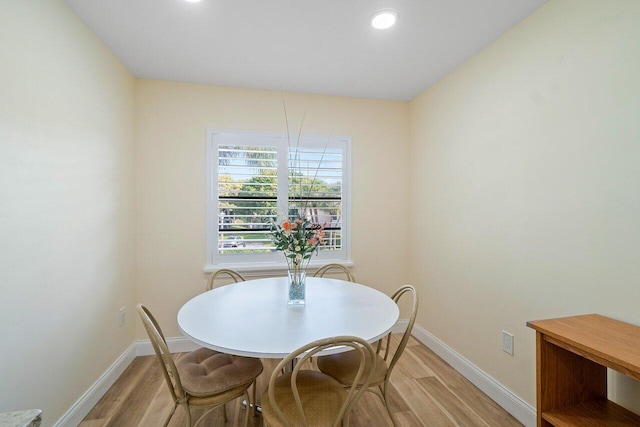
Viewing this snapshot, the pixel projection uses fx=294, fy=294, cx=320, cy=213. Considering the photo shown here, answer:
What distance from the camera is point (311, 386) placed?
4.63ft

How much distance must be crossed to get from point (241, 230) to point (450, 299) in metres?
1.94

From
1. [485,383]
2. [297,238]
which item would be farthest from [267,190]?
[485,383]

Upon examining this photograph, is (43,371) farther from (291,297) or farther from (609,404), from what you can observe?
(609,404)

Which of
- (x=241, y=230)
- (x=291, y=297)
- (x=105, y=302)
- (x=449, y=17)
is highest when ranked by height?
(x=449, y=17)

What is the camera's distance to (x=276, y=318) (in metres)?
1.52

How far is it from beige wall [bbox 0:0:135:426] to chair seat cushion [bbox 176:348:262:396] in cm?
68

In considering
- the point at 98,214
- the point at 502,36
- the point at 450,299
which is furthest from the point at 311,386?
the point at 502,36

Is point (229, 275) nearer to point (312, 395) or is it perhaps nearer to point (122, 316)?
point (122, 316)

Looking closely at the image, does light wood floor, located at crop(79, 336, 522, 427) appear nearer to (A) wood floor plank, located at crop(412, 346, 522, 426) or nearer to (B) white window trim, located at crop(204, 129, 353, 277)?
(A) wood floor plank, located at crop(412, 346, 522, 426)

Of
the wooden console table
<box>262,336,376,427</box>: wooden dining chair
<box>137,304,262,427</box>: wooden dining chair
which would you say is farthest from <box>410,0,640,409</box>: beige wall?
<box>137,304,262,427</box>: wooden dining chair

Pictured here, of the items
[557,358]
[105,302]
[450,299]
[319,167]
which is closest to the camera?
[557,358]

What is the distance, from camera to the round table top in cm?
125

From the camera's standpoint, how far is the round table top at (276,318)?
Result: 1.25 m

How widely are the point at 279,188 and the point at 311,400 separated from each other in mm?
1890
